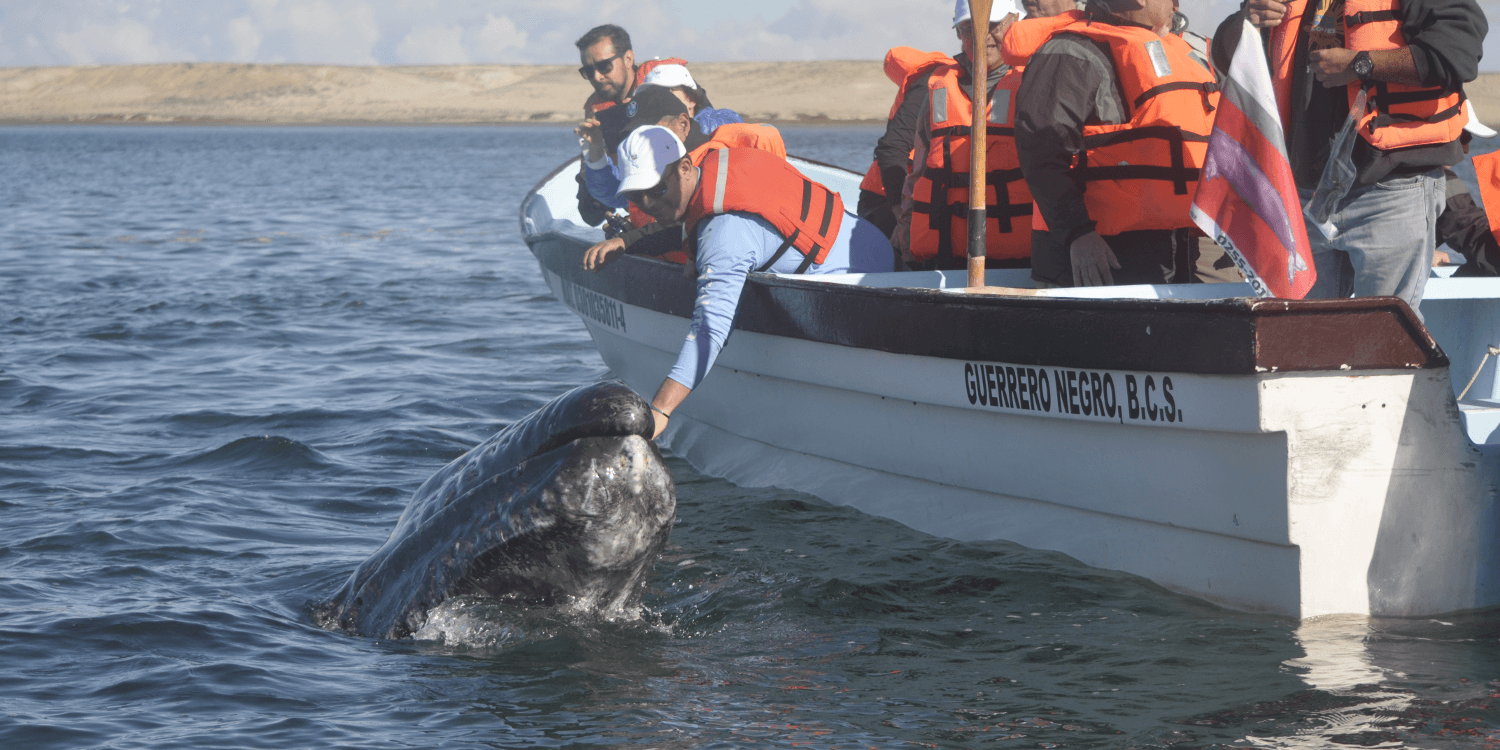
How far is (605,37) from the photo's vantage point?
8.83 meters

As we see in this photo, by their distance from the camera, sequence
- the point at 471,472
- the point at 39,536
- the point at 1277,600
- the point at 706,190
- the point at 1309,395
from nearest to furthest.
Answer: the point at 1309,395 < the point at 1277,600 < the point at 471,472 < the point at 706,190 < the point at 39,536

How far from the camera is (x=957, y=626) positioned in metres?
4.86

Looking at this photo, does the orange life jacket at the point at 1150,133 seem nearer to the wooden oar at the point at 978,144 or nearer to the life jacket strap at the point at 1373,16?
the wooden oar at the point at 978,144

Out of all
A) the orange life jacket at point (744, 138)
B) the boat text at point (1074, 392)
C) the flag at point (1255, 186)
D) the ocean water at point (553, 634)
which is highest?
the orange life jacket at point (744, 138)

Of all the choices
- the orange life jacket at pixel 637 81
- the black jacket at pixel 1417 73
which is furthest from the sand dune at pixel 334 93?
the black jacket at pixel 1417 73

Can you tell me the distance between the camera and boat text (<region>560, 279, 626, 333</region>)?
786 cm

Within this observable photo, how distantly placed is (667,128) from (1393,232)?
11.1 ft

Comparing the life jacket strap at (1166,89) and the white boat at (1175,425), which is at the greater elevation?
the life jacket strap at (1166,89)

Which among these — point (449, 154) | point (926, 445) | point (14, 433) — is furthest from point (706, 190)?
point (449, 154)

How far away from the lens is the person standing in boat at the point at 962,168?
5.70m

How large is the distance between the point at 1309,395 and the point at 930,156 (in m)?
2.31

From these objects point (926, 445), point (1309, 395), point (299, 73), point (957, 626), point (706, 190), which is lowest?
point (957, 626)

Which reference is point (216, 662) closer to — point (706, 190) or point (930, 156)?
point (706, 190)

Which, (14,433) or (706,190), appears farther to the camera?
(14,433)
